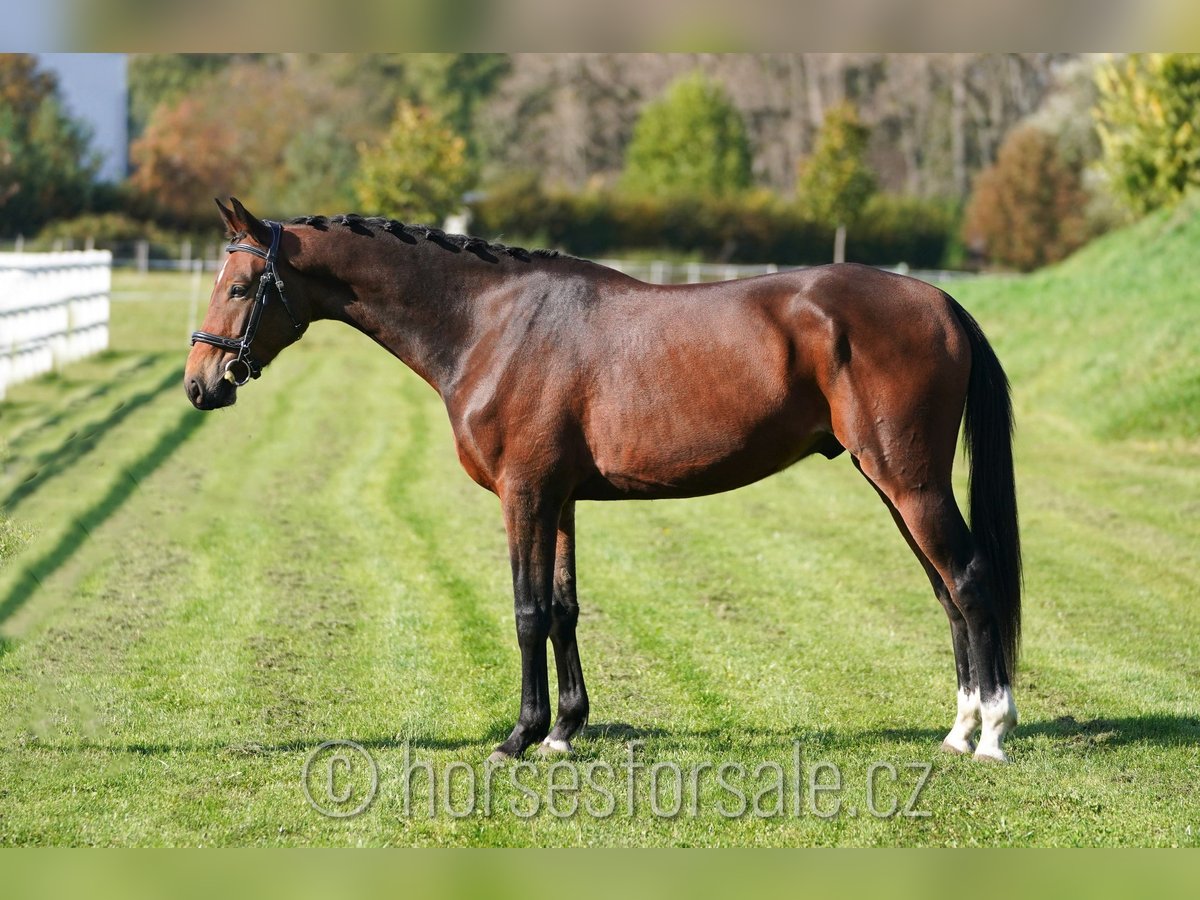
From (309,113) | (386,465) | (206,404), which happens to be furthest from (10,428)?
(309,113)

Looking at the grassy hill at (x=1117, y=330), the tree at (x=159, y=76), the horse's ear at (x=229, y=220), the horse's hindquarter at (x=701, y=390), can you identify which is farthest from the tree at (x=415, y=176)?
the horse's hindquarter at (x=701, y=390)

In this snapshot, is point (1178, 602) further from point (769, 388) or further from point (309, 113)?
point (309, 113)

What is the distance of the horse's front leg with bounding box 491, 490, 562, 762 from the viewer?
18.1ft

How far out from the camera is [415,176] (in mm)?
36062

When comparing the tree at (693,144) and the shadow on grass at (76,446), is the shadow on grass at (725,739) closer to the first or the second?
the shadow on grass at (76,446)

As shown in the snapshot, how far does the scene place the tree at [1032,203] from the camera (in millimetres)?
45438

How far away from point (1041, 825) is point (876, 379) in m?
1.84

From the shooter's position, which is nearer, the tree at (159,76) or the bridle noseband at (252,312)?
the bridle noseband at (252,312)

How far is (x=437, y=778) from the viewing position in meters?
5.32

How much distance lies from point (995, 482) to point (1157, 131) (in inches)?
841

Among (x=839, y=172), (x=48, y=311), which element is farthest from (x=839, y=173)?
(x=48, y=311)

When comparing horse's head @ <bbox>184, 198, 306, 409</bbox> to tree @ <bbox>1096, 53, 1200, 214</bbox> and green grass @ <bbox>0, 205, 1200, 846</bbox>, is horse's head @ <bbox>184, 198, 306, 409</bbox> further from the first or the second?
tree @ <bbox>1096, 53, 1200, 214</bbox>

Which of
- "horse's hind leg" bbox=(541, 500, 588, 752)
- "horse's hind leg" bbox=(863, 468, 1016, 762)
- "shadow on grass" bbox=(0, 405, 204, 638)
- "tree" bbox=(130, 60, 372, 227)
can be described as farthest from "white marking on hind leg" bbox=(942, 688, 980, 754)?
"tree" bbox=(130, 60, 372, 227)

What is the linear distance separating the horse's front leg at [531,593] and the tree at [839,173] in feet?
120
